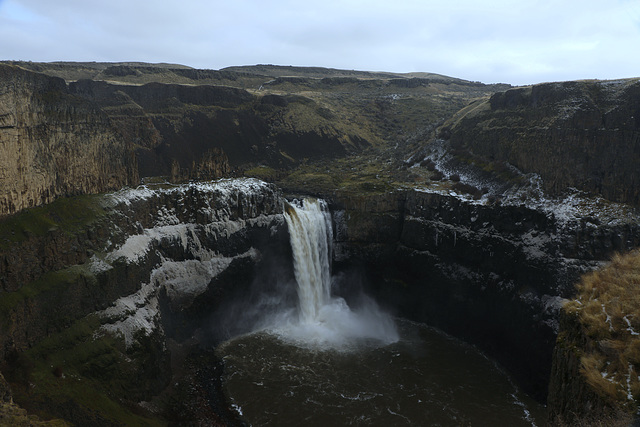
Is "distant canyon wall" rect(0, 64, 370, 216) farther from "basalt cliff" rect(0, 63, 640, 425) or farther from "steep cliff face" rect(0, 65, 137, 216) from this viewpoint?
"basalt cliff" rect(0, 63, 640, 425)

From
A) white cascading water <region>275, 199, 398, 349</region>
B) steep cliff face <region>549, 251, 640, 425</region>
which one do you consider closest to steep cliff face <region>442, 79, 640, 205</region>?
white cascading water <region>275, 199, 398, 349</region>


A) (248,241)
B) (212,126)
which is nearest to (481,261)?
(248,241)

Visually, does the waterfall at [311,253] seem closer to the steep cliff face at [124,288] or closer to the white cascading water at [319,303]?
the white cascading water at [319,303]

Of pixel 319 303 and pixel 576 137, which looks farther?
pixel 319 303

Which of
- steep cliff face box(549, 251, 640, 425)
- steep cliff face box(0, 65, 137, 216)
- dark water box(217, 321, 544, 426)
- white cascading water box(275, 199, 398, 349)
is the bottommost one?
dark water box(217, 321, 544, 426)

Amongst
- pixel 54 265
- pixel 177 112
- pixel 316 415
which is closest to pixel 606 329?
pixel 316 415

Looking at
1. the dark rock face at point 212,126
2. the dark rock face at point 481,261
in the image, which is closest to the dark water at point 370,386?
the dark rock face at point 481,261

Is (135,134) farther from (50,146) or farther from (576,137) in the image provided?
(576,137)
